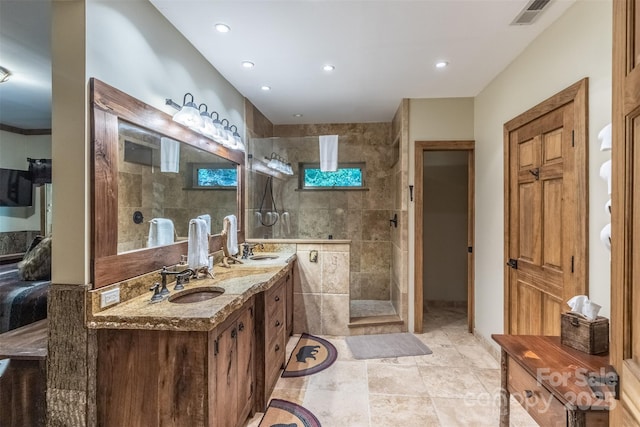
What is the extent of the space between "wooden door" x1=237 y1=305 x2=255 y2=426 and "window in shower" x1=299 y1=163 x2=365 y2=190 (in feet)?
8.04

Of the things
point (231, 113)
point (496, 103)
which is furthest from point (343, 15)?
point (496, 103)

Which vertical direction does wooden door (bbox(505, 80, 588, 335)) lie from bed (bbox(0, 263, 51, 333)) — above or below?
above

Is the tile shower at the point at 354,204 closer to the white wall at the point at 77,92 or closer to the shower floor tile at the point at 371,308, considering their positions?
the shower floor tile at the point at 371,308

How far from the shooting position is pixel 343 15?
79.3 inches

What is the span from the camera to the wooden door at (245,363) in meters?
1.84

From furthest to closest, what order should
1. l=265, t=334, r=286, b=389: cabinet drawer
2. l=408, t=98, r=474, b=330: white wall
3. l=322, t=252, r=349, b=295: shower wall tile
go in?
1. l=408, t=98, r=474, b=330: white wall
2. l=322, t=252, r=349, b=295: shower wall tile
3. l=265, t=334, r=286, b=389: cabinet drawer

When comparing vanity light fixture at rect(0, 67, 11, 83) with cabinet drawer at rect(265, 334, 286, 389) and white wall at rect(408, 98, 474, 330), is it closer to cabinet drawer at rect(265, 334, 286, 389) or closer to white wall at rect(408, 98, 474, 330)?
cabinet drawer at rect(265, 334, 286, 389)

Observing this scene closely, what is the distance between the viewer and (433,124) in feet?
11.7

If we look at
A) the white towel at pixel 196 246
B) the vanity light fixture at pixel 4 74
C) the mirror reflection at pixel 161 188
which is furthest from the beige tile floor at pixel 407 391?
the vanity light fixture at pixel 4 74

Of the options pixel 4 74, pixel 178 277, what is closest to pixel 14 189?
pixel 4 74

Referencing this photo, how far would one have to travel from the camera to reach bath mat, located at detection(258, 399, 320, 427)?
2.02 meters

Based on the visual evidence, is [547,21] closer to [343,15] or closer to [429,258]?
[343,15]

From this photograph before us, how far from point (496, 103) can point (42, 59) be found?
3904mm

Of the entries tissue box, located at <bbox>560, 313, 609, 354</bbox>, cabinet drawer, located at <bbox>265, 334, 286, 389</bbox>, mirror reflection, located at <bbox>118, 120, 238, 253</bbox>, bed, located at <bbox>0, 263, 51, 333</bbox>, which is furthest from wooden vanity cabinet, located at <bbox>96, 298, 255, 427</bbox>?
tissue box, located at <bbox>560, 313, 609, 354</bbox>
